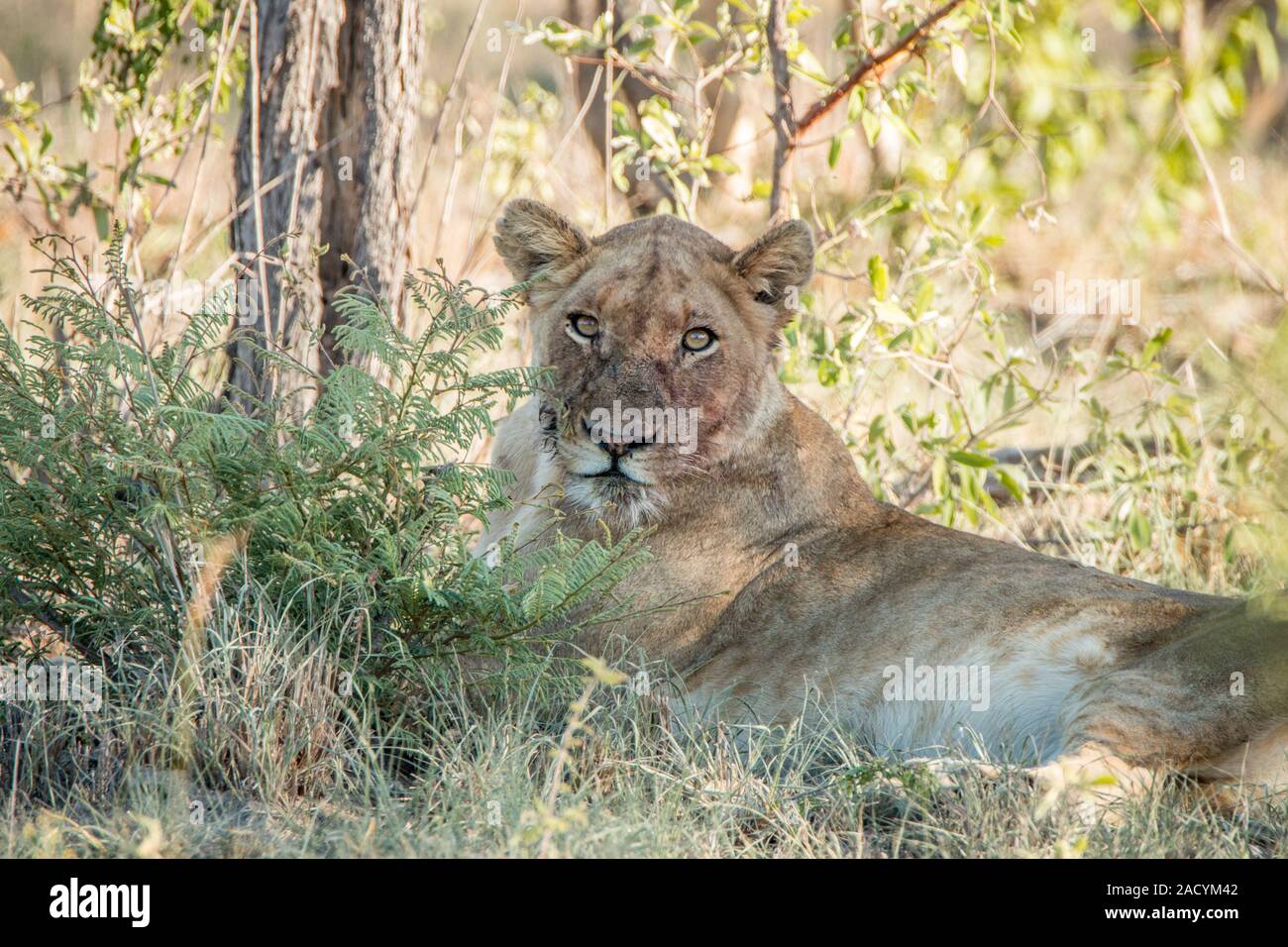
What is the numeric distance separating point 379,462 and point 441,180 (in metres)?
7.89

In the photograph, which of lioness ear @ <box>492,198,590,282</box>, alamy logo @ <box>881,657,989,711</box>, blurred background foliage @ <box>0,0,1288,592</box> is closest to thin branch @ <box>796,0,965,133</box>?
blurred background foliage @ <box>0,0,1288,592</box>

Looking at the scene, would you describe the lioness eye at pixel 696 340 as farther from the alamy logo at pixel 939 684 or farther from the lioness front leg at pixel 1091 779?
the lioness front leg at pixel 1091 779

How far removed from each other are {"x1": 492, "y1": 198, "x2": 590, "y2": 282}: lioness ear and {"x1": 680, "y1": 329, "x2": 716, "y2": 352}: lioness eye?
1.50 feet

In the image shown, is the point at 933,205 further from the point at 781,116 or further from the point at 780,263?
the point at 780,263

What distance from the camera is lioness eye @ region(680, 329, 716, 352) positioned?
4109mm

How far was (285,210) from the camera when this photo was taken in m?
5.27

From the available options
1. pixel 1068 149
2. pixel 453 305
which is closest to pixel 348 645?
pixel 453 305

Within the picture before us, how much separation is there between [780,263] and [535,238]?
2.48 ft

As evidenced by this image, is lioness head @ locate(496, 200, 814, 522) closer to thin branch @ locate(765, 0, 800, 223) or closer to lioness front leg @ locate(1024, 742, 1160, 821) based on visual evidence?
lioness front leg @ locate(1024, 742, 1160, 821)

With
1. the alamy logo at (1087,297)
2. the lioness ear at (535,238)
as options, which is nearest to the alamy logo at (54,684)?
the lioness ear at (535,238)

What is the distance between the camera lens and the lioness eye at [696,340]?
13.5 ft

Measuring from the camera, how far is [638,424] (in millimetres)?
3918

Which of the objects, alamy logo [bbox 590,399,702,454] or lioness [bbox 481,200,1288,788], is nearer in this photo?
lioness [bbox 481,200,1288,788]
